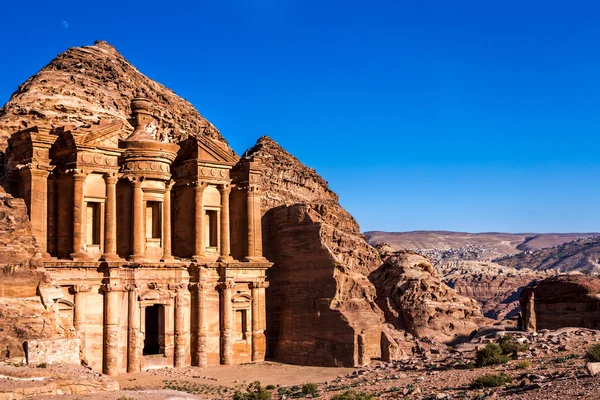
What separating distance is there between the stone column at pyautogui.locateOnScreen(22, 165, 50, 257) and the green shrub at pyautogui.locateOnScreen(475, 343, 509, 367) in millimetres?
18490

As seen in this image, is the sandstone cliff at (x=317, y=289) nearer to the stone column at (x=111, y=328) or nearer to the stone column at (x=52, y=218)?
the stone column at (x=111, y=328)

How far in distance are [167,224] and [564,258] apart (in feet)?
503

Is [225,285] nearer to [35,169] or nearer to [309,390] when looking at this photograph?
[35,169]

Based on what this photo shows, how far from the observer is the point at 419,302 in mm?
45688

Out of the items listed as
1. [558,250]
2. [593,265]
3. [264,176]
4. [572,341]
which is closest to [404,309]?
[264,176]

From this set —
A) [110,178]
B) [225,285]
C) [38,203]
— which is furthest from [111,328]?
[110,178]

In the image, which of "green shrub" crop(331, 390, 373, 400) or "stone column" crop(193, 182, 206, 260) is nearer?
"green shrub" crop(331, 390, 373, 400)

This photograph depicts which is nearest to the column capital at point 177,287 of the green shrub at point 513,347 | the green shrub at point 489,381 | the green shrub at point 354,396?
the green shrub at point 354,396

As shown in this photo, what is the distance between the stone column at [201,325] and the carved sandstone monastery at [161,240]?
0.07 meters

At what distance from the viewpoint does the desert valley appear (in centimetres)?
2891

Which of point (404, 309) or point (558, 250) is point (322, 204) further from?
point (558, 250)

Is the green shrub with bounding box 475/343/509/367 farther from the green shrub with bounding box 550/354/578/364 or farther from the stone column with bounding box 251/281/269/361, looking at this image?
the stone column with bounding box 251/281/269/361

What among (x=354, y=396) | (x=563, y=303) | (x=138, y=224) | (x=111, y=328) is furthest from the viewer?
(x=563, y=303)

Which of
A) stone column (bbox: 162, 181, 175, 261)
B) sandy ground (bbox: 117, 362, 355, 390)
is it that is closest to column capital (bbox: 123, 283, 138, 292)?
stone column (bbox: 162, 181, 175, 261)
